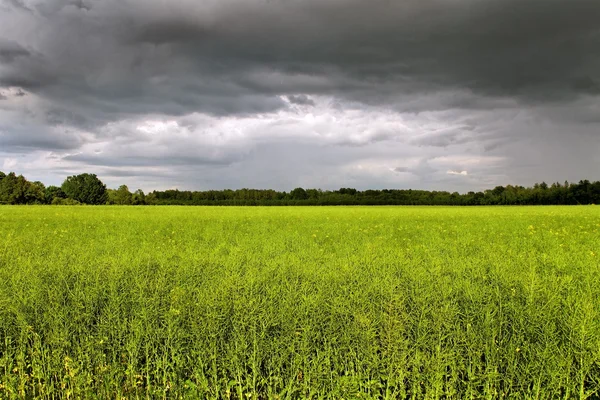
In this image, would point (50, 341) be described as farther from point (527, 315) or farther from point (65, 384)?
point (527, 315)

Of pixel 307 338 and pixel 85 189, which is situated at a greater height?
pixel 85 189

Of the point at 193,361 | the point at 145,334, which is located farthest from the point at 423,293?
the point at 145,334

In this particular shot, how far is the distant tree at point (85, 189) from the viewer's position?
117438 mm

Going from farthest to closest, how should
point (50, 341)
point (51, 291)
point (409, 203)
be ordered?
1. point (409, 203)
2. point (51, 291)
3. point (50, 341)

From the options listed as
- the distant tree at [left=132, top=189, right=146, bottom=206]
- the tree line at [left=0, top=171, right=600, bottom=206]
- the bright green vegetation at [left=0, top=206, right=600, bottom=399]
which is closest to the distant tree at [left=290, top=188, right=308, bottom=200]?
the tree line at [left=0, top=171, right=600, bottom=206]

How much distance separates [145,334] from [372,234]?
16017mm

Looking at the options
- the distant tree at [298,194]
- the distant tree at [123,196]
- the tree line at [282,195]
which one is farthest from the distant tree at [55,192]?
the distant tree at [298,194]

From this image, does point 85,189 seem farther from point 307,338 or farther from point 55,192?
point 307,338

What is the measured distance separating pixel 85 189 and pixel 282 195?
2260 inches

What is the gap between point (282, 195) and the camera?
121m

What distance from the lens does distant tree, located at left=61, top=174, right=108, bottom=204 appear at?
117 meters

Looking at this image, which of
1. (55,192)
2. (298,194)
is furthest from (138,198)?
(298,194)

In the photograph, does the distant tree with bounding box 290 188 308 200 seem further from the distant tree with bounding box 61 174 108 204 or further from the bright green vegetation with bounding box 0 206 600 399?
the bright green vegetation with bounding box 0 206 600 399

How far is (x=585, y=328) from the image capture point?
530cm
